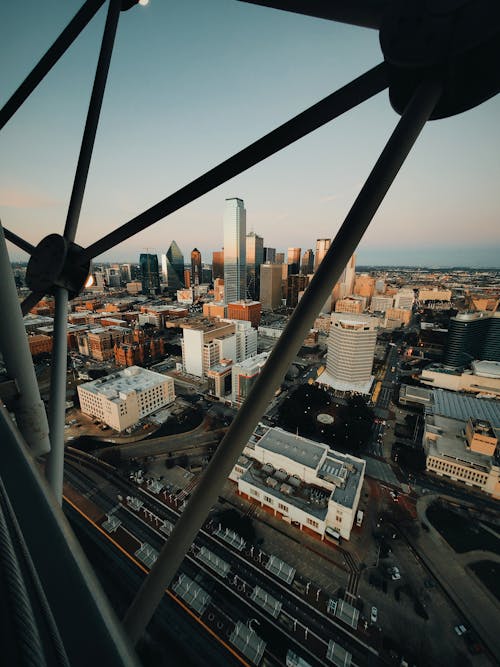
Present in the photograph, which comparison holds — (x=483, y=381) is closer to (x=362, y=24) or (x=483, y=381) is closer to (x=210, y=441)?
(x=210, y=441)

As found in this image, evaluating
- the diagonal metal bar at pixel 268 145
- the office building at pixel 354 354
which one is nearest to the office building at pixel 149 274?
the office building at pixel 354 354

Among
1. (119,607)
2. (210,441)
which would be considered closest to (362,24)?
(119,607)

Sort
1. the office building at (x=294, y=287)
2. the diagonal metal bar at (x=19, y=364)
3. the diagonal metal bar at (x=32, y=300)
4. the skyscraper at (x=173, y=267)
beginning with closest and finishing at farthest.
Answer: the diagonal metal bar at (x=19, y=364)
the diagonal metal bar at (x=32, y=300)
the office building at (x=294, y=287)
the skyscraper at (x=173, y=267)

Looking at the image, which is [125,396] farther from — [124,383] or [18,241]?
[18,241]

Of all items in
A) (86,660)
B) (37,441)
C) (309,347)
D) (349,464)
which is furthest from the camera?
(309,347)

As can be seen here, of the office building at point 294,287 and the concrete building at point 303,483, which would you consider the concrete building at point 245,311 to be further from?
the concrete building at point 303,483

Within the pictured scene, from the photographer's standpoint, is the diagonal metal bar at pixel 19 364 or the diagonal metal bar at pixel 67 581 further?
the diagonal metal bar at pixel 19 364

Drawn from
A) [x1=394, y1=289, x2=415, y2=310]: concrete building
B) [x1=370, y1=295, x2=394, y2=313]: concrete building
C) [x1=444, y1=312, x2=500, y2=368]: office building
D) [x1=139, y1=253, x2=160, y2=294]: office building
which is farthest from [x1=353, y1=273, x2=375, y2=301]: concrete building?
[x1=139, y1=253, x2=160, y2=294]: office building
